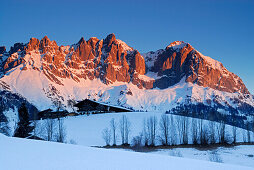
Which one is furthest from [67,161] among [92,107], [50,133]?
[92,107]

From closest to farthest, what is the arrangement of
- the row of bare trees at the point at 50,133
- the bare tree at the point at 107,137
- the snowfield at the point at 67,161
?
1. the snowfield at the point at 67,161
2. the row of bare trees at the point at 50,133
3. the bare tree at the point at 107,137

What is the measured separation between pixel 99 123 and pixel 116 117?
30.2ft

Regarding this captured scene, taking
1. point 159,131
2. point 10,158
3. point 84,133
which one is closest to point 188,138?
point 159,131

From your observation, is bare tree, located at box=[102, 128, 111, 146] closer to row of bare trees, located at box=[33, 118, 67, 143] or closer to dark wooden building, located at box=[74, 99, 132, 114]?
row of bare trees, located at box=[33, 118, 67, 143]

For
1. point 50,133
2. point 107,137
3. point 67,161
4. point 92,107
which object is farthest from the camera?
point 92,107

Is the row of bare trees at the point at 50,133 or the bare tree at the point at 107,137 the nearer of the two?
the row of bare trees at the point at 50,133

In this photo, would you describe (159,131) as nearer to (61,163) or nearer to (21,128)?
(21,128)

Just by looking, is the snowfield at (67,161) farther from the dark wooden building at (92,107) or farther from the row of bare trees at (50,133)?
the dark wooden building at (92,107)

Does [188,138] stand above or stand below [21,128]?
below

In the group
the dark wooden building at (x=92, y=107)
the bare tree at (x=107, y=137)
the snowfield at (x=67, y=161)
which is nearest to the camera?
the snowfield at (x=67, y=161)

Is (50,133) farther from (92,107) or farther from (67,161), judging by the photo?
(67,161)

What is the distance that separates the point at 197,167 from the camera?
Answer: 44.4 feet

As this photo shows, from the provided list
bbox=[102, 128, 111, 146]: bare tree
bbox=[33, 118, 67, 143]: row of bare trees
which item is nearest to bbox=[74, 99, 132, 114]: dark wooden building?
bbox=[102, 128, 111, 146]: bare tree

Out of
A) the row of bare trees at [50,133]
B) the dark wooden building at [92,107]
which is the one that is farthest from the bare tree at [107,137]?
the dark wooden building at [92,107]
